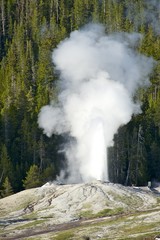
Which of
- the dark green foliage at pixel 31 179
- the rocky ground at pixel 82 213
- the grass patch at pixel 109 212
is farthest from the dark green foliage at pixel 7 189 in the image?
the grass patch at pixel 109 212

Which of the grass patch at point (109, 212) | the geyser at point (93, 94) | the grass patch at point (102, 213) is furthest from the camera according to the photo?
the geyser at point (93, 94)

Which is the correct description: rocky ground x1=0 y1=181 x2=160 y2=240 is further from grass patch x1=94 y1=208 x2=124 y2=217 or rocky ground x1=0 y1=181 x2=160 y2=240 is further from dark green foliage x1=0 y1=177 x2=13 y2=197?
dark green foliage x1=0 y1=177 x2=13 y2=197

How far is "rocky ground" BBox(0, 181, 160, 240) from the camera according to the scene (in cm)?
6569

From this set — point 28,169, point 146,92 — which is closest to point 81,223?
point 28,169

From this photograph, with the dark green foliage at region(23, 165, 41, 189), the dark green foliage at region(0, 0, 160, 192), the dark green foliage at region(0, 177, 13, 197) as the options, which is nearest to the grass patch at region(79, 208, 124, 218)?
the dark green foliage at region(0, 177, 13, 197)

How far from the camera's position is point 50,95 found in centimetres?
12725

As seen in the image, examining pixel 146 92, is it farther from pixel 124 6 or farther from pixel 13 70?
pixel 124 6

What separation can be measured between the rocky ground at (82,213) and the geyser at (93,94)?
16.4 m

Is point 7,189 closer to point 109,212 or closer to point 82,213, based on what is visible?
point 82,213

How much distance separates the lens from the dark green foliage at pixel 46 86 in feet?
363

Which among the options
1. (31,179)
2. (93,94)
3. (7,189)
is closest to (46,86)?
(93,94)

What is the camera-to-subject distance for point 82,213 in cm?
7762

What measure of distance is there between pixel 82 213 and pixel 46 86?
58.4 metres

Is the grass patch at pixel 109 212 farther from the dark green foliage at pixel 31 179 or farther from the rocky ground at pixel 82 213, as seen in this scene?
the dark green foliage at pixel 31 179
